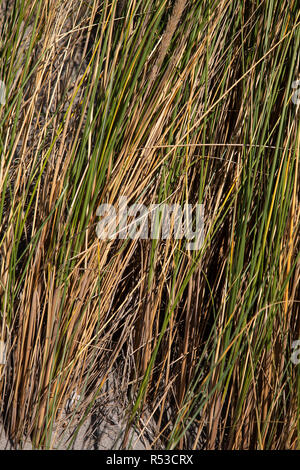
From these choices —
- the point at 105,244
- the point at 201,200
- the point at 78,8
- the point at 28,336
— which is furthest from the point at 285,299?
the point at 78,8

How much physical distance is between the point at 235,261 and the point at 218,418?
34 cm

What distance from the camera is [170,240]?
1.15 m

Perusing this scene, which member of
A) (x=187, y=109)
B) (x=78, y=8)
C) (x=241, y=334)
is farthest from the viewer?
(x=78, y=8)

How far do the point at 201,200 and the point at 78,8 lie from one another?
1.95ft

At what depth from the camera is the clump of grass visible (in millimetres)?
1043

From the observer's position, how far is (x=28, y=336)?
1.06 meters

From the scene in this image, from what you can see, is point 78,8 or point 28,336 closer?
point 28,336

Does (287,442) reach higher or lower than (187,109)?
lower

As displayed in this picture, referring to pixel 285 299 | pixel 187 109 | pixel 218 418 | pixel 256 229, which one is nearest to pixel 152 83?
pixel 187 109

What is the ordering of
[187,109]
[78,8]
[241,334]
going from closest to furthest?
[241,334] < [187,109] < [78,8]

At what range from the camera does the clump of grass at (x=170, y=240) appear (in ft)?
3.42

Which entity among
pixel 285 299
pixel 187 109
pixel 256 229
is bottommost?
pixel 285 299

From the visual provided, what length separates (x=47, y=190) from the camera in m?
1.10
